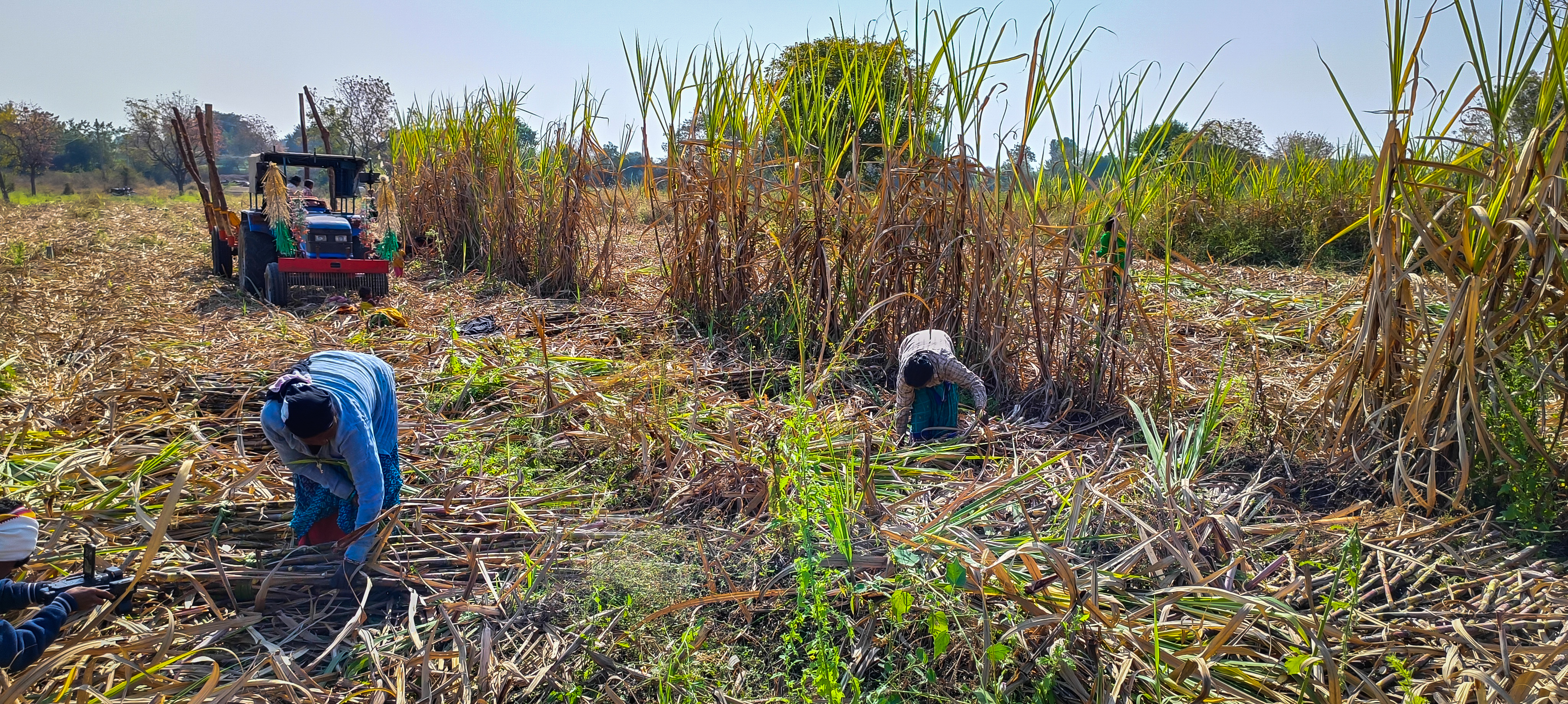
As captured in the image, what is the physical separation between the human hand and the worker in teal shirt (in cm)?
52

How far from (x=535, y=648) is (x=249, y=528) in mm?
1290

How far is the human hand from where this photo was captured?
209 cm

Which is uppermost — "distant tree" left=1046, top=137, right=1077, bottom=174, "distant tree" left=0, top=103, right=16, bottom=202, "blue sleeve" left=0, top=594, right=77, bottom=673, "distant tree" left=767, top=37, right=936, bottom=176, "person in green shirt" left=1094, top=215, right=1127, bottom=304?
"distant tree" left=0, top=103, right=16, bottom=202

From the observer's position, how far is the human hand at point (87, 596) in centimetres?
209

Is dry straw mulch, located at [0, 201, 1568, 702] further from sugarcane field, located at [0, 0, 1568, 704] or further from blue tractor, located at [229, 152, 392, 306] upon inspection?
blue tractor, located at [229, 152, 392, 306]

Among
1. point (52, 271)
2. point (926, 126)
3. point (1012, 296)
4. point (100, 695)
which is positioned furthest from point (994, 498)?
point (52, 271)

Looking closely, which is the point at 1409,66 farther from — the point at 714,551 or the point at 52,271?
the point at 52,271

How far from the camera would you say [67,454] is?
291cm

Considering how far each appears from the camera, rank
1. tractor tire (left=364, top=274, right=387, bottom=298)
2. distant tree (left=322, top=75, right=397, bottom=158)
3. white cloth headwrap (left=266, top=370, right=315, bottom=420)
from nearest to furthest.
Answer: white cloth headwrap (left=266, top=370, right=315, bottom=420) → tractor tire (left=364, top=274, right=387, bottom=298) → distant tree (left=322, top=75, right=397, bottom=158)

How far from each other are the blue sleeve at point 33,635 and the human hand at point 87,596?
1 centimetres

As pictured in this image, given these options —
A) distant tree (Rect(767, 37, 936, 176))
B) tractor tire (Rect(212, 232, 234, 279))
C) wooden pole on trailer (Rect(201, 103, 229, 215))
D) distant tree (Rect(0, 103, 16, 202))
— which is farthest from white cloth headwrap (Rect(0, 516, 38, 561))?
distant tree (Rect(0, 103, 16, 202))

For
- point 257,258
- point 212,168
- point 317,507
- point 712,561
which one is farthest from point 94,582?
point 212,168

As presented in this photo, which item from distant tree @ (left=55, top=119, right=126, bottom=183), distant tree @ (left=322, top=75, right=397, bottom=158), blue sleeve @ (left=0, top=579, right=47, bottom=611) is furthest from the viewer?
distant tree @ (left=55, top=119, right=126, bottom=183)

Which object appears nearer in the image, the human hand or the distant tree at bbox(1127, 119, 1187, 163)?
the human hand
